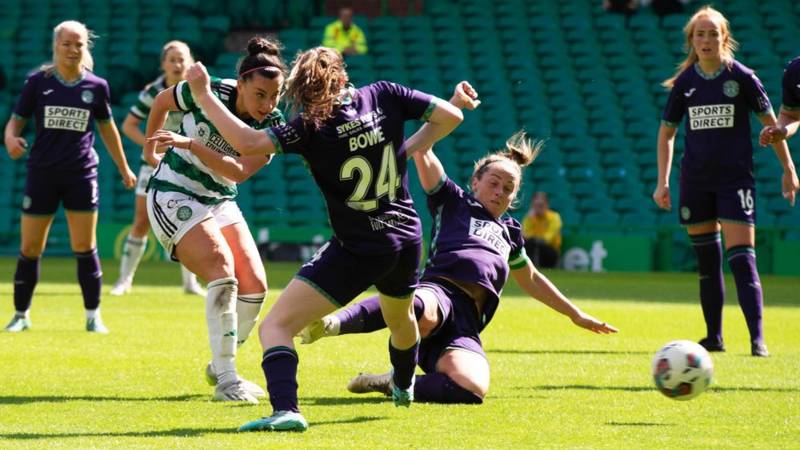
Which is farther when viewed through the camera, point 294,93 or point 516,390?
point 516,390

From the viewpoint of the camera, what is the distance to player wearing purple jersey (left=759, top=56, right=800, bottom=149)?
27.1 ft

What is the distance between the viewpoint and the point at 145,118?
13.4 m

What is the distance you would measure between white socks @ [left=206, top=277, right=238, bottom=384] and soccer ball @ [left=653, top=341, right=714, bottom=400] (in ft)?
7.19

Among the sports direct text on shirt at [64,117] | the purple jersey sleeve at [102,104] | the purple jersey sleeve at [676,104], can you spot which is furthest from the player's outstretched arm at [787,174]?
the sports direct text on shirt at [64,117]

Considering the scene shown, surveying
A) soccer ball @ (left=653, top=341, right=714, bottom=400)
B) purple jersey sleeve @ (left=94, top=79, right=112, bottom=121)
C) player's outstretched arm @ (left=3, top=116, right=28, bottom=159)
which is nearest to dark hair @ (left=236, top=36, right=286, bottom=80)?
soccer ball @ (left=653, top=341, right=714, bottom=400)

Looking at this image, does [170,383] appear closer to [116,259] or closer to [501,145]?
[116,259]

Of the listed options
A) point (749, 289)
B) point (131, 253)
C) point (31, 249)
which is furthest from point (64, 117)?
point (749, 289)

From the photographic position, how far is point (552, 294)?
771cm

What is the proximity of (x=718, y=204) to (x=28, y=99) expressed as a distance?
17.0ft

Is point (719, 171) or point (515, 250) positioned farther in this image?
point (719, 171)

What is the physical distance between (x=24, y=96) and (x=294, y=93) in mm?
4841

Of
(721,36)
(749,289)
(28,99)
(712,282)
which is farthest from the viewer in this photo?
(28,99)

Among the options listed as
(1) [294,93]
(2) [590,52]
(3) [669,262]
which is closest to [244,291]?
(1) [294,93]

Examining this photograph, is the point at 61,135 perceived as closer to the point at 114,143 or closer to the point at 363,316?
the point at 114,143
